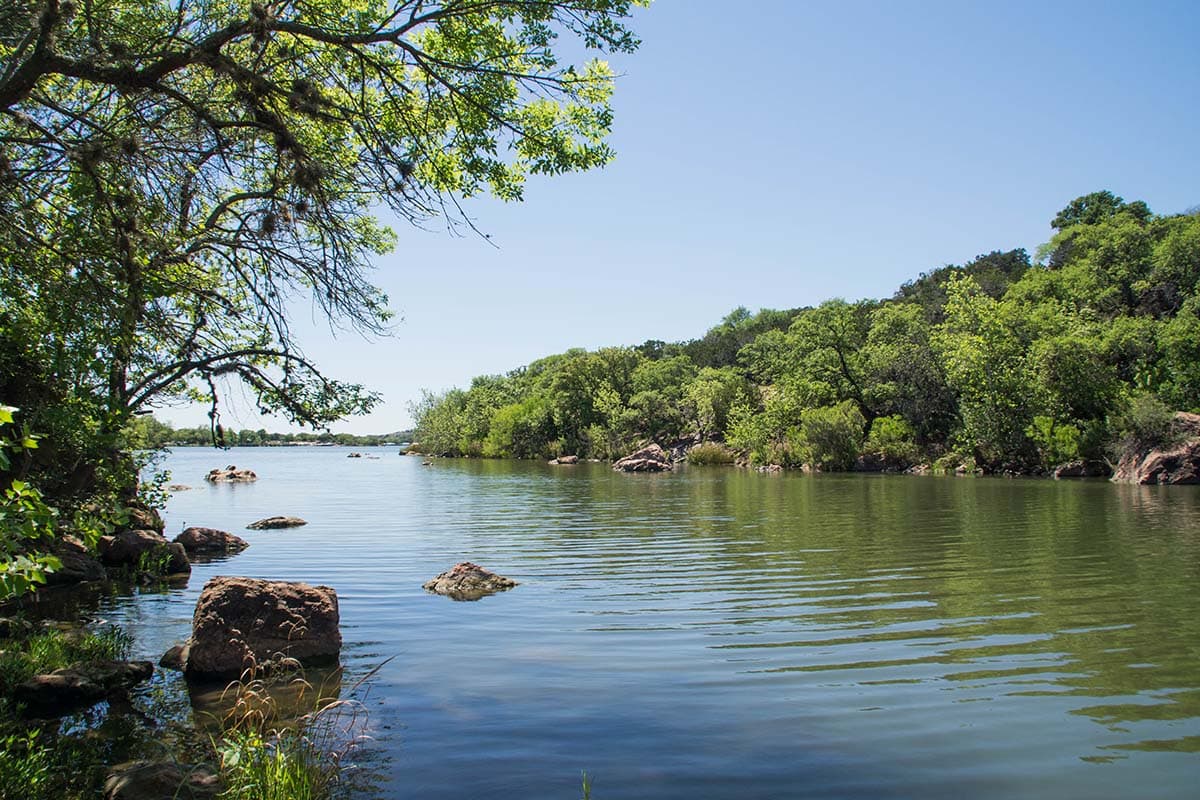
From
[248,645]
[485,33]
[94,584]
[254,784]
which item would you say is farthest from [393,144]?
[94,584]

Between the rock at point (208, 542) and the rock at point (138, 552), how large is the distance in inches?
129

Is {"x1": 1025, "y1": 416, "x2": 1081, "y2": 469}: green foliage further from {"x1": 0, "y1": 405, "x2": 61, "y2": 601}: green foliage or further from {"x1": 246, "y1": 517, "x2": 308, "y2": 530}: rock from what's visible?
{"x1": 0, "y1": 405, "x2": 61, "y2": 601}: green foliage

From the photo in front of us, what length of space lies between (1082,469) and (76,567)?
49.0 metres

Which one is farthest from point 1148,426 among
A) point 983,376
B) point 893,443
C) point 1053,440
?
point 893,443

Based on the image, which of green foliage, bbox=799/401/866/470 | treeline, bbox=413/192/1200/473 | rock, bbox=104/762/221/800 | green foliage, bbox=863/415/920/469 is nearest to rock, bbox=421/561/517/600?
rock, bbox=104/762/221/800

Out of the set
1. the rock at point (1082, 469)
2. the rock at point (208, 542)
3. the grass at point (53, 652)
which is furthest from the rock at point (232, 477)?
the rock at point (1082, 469)

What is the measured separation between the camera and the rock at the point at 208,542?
23.2 meters

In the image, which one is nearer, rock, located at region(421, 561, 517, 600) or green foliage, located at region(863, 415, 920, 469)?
rock, located at region(421, 561, 517, 600)

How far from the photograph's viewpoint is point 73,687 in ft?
28.8

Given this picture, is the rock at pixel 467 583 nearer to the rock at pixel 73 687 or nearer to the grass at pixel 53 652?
the grass at pixel 53 652

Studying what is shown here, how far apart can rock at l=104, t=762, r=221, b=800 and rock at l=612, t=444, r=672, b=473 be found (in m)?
63.7

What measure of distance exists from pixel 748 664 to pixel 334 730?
5.07m

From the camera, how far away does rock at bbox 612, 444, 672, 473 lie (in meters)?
71.9

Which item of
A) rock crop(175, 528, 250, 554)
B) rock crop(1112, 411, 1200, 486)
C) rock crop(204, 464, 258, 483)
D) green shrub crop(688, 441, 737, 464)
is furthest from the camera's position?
green shrub crop(688, 441, 737, 464)
